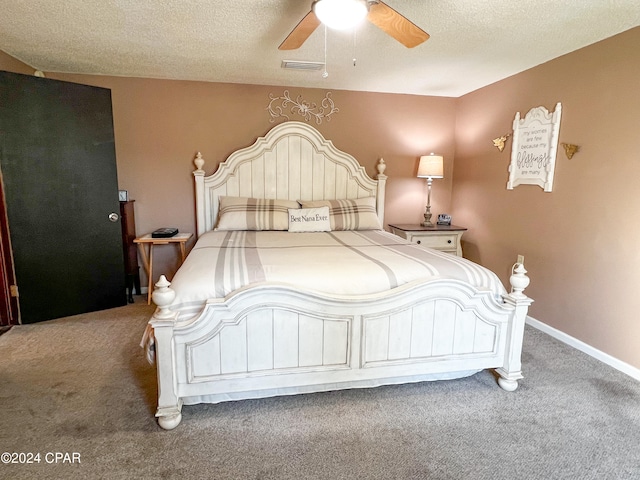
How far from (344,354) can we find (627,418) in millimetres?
1522

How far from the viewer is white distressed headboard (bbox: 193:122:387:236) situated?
3803mm

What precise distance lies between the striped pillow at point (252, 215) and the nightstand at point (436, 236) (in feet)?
4.16

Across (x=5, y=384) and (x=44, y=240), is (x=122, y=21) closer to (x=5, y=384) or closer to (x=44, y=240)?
(x=44, y=240)

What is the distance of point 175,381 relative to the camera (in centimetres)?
184

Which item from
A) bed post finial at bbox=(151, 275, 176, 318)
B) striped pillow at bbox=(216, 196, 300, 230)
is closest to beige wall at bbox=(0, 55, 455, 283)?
striped pillow at bbox=(216, 196, 300, 230)

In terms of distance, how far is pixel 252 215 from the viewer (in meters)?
3.50

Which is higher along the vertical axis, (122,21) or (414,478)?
(122,21)

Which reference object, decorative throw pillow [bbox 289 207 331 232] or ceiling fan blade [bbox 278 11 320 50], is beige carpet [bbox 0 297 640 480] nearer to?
decorative throw pillow [bbox 289 207 331 232]

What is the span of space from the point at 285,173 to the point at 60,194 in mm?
2022

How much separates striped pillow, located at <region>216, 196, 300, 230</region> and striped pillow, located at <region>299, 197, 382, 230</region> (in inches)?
13.5

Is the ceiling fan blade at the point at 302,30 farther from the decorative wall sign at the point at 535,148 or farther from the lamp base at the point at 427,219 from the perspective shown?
the lamp base at the point at 427,219

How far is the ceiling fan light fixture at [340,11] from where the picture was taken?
1.66m

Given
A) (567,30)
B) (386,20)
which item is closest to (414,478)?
(386,20)

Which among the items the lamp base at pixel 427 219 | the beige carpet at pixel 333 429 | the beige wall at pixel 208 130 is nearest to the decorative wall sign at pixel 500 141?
the beige wall at pixel 208 130
